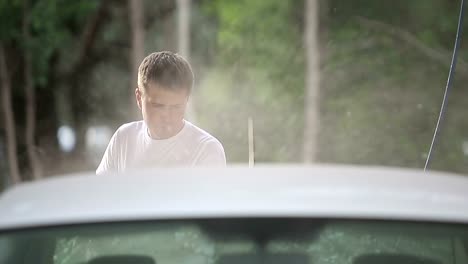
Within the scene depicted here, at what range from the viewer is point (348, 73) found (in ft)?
95.1

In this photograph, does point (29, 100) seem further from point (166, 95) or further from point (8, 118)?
point (166, 95)

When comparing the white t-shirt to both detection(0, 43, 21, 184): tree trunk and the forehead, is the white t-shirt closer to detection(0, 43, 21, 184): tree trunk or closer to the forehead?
the forehead

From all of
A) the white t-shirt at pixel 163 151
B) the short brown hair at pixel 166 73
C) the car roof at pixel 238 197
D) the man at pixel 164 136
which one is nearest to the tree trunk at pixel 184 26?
the short brown hair at pixel 166 73

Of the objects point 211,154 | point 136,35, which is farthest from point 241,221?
point 136,35

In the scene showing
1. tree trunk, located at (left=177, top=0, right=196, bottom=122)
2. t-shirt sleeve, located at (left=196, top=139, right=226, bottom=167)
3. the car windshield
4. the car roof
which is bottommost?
tree trunk, located at (left=177, top=0, right=196, bottom=122)

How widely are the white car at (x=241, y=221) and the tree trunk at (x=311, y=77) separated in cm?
2303

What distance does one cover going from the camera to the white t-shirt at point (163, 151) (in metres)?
5.60

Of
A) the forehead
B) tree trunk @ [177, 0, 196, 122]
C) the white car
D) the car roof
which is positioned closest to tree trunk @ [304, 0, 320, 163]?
tree trunk @ [177, 0, 196, 122]

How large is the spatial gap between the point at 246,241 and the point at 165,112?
2833 mm

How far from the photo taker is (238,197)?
2.92m

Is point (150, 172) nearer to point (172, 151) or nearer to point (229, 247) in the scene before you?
point (229, 247)

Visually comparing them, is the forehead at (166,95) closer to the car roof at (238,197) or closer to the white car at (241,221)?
the car roof at (238,197)

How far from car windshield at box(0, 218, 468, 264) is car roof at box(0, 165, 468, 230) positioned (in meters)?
0.04

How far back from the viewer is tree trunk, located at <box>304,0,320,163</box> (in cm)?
2681
